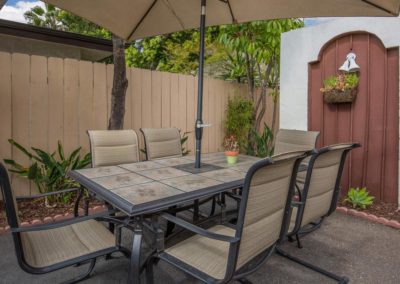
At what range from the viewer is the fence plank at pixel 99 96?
382 cm

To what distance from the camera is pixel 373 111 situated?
349 centimetres

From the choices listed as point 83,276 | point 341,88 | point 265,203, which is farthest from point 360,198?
point 83,276

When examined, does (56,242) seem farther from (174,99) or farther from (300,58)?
(300,58)

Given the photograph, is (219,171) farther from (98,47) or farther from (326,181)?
(98,47)

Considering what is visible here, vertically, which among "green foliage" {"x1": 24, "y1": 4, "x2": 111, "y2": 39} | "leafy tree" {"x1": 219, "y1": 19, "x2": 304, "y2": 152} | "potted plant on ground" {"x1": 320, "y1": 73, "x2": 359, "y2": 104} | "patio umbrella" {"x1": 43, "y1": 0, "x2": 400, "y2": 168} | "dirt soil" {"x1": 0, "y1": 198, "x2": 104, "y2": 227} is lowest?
"dirt soil" {"x1": 0, "y1": 198, "x2": 104, "y2": 227}

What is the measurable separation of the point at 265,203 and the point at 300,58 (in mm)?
3508

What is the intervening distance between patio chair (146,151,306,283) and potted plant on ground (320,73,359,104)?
2.60 m

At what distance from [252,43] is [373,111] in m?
2.33

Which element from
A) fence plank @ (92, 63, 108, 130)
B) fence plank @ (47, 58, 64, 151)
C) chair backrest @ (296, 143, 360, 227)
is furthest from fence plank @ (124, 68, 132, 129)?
chair backrest @ (296, 143, 360, 227)

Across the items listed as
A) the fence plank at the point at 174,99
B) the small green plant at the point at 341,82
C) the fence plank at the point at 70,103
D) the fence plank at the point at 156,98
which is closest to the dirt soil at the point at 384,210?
the small green plant at the point at 341,82

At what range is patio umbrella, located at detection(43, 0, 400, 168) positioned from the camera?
2.27 meters

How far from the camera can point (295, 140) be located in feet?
10.2

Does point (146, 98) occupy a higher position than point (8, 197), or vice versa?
point (146, 98)

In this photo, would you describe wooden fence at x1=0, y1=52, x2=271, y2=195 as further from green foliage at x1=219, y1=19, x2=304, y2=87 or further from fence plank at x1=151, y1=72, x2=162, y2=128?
green foliage at x1=219, y1=19, x2=304, y2=87
